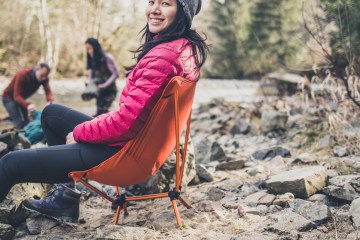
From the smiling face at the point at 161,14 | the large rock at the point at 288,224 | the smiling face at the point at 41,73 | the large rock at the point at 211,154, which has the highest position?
the smiling face at the point at 161,14

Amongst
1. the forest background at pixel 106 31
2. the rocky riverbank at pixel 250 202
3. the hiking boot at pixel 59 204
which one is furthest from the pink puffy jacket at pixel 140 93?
A: the forest background at pixel 106 31

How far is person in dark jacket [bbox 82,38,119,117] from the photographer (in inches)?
285

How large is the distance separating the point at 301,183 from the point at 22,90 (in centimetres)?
529

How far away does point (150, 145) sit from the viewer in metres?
2.49

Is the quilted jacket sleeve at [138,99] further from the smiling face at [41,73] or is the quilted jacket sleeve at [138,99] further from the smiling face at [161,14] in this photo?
the smiling face at [41,73]

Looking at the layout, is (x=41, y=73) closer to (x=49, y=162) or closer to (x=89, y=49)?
(x=89, y=49)

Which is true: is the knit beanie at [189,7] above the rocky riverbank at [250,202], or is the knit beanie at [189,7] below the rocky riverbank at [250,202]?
above

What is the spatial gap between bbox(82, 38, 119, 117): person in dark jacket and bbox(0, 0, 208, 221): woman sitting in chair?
4778mm

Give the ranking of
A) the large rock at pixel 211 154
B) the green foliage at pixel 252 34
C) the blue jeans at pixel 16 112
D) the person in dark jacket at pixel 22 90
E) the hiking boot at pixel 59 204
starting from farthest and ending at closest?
the green foliage at pixel 252 34 < the blue jeans at pixel 16 112 < the person in dark jacket at pixel 22 90 < the large rock at pixel 211 154 < the hiking boot at pixel 59 204

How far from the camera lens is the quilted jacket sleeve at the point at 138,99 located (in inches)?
89.6

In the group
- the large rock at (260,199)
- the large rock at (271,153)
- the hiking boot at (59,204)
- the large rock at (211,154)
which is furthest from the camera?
the large rock at (211,154)

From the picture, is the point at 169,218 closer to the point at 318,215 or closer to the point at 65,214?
the point at 65,214

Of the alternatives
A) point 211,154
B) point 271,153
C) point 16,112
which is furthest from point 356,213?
point 16,112

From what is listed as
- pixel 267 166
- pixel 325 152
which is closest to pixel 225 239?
pixel 267 166
